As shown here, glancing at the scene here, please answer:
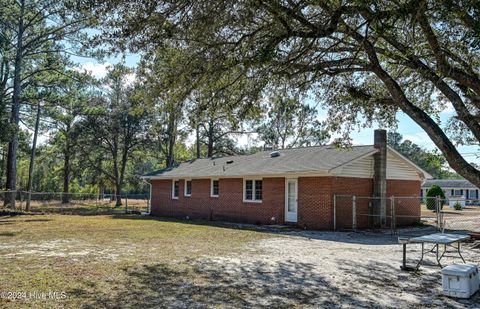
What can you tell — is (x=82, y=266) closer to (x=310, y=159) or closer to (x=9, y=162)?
(x=310, y=159)

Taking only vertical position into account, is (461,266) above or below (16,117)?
below

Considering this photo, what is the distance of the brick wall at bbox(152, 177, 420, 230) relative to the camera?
17.5 m

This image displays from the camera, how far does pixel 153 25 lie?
7.95 m

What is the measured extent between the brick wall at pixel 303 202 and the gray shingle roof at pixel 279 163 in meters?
0.54

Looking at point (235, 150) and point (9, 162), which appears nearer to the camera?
point (9, 162)

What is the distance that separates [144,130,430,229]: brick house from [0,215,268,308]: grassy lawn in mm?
4520

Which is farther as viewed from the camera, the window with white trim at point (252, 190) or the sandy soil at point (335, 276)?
the window with white trim at point (252, 190)

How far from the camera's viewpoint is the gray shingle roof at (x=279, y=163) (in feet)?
58.9

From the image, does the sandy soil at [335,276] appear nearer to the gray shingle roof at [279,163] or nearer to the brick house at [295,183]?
the brick house at [295,183]

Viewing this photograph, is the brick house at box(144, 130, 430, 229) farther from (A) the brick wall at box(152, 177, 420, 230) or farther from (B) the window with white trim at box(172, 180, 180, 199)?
(B) the window with white trim at box(172, 180, 180, 199)

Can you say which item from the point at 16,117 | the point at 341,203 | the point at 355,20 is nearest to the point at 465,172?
the point at 355,20

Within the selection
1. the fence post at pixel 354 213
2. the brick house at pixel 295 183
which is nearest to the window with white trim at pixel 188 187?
the brick house at pixel 295 183

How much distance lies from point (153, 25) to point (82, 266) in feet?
15.8

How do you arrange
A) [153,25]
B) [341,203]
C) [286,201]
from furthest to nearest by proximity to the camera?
[286,201] < [341,203] < [153,25]
